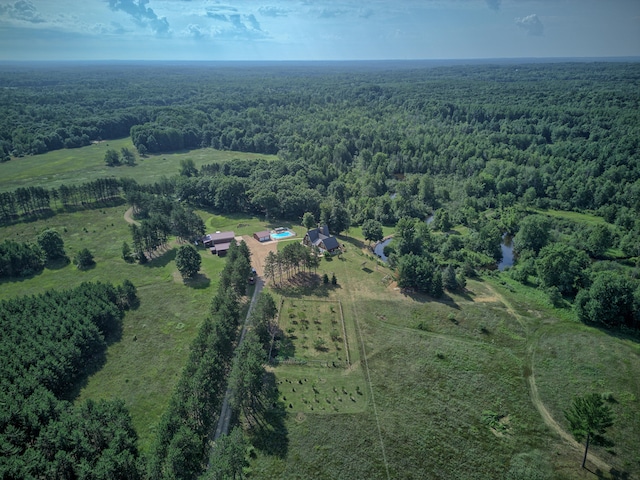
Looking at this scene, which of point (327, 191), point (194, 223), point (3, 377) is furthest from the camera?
point (327, 191)

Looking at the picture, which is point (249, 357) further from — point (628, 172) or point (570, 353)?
point (628, 172)

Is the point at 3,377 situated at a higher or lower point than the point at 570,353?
higher

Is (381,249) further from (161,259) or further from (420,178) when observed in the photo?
(161,259)

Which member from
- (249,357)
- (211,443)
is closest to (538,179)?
(249,357)

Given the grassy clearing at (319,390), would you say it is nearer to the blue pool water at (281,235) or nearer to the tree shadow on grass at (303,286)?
the tree shadow on grass at (303,286)

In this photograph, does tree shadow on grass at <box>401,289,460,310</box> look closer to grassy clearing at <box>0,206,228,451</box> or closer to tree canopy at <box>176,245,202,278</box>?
grassy clearing at <box>0,206,228,451</box>

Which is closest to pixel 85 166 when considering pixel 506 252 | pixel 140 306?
pixel 140 306

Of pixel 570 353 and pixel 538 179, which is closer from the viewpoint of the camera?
pixel 570 353

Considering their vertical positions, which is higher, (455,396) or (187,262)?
(187,262)
